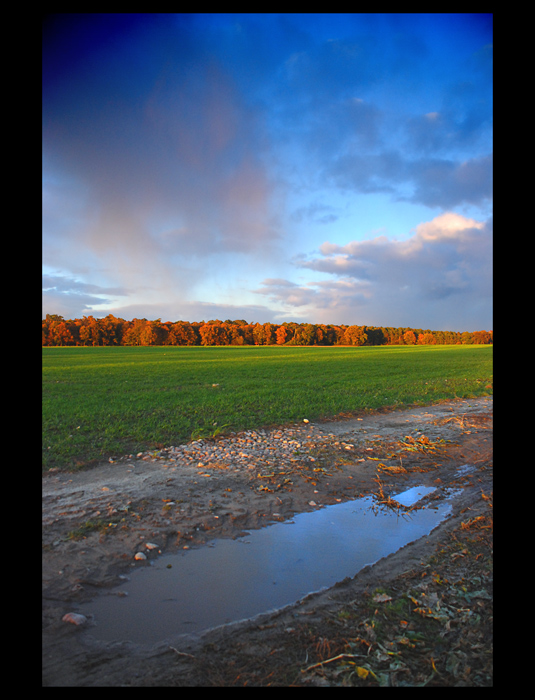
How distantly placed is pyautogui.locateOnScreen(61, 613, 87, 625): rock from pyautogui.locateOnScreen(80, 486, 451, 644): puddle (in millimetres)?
103

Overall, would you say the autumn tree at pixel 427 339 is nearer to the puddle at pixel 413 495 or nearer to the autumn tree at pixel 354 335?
the autumn tree at pixel 354 335

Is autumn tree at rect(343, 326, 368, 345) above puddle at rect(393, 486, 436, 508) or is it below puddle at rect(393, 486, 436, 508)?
above

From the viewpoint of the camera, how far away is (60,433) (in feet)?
22.2

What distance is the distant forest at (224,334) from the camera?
630 cm

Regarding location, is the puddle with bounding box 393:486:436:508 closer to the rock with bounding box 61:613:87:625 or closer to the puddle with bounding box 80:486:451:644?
the puddle with bounding box 80:486:451:644

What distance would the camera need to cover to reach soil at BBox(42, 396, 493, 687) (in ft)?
9.02

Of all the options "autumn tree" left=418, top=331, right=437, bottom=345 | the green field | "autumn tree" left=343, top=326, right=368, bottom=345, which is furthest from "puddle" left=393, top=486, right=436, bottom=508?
"autumn tree" left=418, top=331, right=437, bottom=345

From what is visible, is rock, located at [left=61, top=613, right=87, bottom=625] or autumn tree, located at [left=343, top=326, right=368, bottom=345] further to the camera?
autumn tree, located at [left=343, top=326, right=368, bottom=345]
